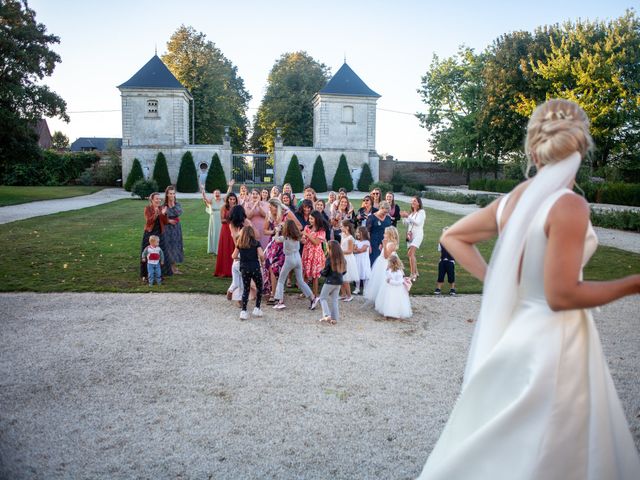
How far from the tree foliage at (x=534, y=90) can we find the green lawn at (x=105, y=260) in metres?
18.0

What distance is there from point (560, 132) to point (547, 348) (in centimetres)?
92

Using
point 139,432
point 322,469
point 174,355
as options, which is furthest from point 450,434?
point 174,355

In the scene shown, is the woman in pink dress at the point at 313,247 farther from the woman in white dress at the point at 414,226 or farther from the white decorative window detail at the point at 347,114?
the white decorative window detail at the point at 347,114

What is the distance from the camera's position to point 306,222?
10.9 m

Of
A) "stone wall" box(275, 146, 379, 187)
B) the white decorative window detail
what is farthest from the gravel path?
the white decorative window detail

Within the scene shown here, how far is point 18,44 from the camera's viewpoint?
31969mm

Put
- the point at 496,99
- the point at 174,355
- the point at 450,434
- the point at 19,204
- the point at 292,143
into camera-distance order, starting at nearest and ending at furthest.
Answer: the point at 450,434
the point at 174,355
the point at 19,204
the point at 496,99
the point at 292,143

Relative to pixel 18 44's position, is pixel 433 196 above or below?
below

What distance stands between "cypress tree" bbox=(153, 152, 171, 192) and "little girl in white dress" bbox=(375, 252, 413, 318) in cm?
3912

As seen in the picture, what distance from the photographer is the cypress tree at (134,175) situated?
4419cm

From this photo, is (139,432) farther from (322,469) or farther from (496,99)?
(496,99)

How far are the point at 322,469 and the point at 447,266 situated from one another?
6.81 meters

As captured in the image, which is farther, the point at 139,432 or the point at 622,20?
the point at 622,20

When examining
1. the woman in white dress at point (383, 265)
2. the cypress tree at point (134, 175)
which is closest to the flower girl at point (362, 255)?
the woman in white dress at point (383, 265)
